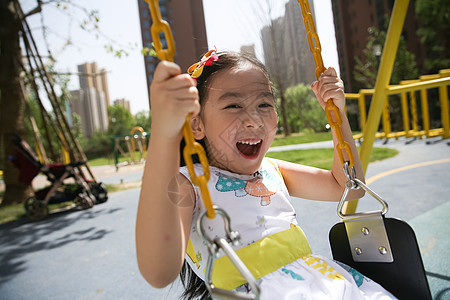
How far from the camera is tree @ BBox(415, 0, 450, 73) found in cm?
1284

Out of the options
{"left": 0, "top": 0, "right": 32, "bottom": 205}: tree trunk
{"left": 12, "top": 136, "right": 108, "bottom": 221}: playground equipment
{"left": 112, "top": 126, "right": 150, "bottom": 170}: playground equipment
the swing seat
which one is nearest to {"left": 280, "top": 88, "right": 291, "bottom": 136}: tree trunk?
the swing seat

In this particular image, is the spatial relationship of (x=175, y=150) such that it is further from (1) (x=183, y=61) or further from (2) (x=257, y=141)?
(1) (x=183, y=61)

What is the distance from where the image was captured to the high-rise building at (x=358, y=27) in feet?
69.9

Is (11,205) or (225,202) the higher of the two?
(225,202)

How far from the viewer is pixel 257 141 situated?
Result: 82 centimetres

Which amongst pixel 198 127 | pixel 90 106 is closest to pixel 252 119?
pixel 198 127

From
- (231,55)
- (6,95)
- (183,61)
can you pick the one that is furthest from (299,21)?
(6,95)

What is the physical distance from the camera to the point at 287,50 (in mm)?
1144

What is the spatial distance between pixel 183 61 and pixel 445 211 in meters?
2.33

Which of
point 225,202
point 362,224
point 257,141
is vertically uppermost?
point 257,141

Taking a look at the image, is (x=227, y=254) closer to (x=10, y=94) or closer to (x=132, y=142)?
(x=10, y=94)

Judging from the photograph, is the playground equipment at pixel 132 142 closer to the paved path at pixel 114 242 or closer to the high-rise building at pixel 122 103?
the paved path at pixel 114 242

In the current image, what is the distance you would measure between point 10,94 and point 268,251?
18.9 ft

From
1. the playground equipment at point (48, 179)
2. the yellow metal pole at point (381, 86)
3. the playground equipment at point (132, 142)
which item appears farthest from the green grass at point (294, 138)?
the playground equipment at point (132, 142)
